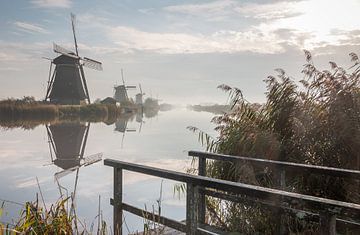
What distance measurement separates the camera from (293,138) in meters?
6.42

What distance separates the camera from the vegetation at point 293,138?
19.3 feet

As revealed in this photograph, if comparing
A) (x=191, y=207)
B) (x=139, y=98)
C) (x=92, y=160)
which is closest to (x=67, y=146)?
(x=92, y=160)

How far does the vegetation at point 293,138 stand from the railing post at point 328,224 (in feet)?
9.54

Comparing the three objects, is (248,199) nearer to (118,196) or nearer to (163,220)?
(163,220)

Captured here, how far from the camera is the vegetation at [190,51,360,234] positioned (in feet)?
19.3

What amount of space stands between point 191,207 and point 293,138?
11.2 ft

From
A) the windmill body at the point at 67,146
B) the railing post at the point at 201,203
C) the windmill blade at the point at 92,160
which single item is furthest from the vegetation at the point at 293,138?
the windmill body at the point at 67,146

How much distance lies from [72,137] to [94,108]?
70.8 feet

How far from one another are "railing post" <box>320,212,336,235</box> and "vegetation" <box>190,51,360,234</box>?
9.54 ft

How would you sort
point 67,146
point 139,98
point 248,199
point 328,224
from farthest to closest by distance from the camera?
point 139,98 → point 67,146 → point 248,199 → point 328,224

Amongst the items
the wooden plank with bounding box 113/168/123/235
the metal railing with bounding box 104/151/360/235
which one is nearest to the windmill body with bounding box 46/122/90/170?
the wooden plank with bounding box 113/168/123/235

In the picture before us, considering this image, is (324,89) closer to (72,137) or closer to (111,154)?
(111,154)

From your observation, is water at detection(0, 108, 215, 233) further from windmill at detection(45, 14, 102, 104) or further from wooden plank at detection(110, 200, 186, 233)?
windmill at detection(45, 14, 102, 104)

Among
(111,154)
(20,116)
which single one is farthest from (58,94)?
(111,154)
